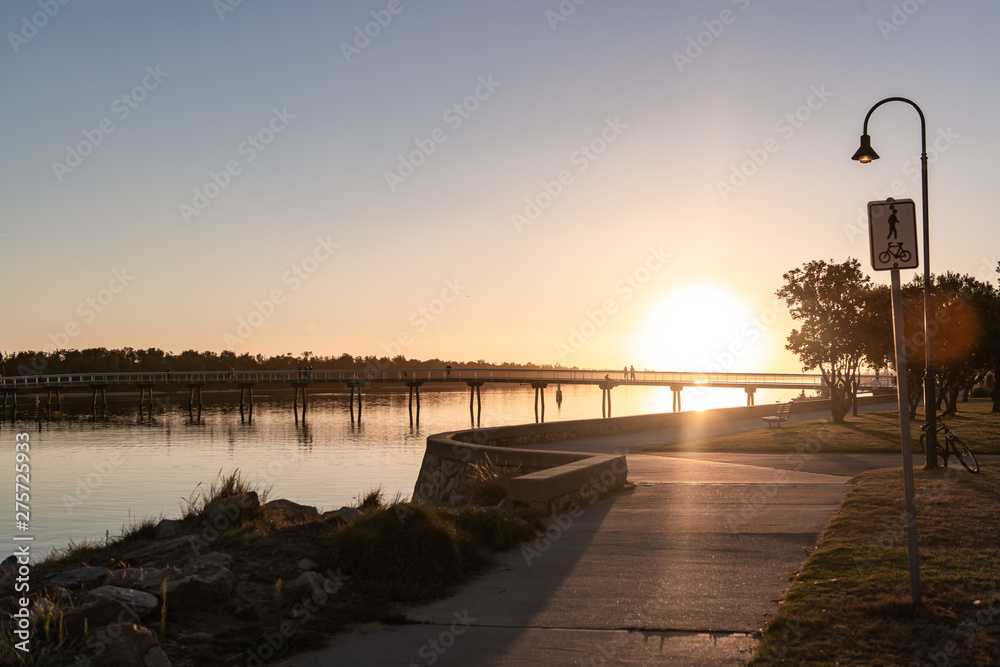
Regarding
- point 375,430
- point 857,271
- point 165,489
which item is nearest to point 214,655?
point 165,489

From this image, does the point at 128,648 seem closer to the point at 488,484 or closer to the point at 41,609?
the point at 41,609

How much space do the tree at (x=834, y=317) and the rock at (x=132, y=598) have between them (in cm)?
3175

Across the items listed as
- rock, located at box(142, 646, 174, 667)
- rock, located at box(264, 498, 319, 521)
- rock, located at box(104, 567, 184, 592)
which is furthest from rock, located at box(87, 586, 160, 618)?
rock, located at box(264, 498, 319, 521)

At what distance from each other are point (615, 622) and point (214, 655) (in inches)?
124

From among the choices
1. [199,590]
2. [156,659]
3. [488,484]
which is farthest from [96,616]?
[488,484]

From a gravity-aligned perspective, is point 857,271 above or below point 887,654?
above

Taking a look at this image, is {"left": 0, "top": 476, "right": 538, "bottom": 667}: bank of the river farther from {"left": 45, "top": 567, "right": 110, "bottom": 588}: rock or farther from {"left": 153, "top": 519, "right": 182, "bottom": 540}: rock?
{"left": 153, "top": 519, "right": 182, "bottom": 540}: rock

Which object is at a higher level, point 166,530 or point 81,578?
point 81,578

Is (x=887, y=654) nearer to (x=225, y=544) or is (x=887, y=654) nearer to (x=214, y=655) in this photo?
(x=214, y=655)

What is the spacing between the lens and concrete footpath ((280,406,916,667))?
20.0 feet

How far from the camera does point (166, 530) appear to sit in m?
11.8

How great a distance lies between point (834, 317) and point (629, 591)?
29.4 metres

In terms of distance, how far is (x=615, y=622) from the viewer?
6754 millimetres

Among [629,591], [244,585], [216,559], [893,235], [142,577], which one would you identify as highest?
[893,235]
